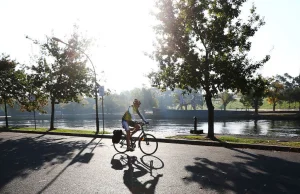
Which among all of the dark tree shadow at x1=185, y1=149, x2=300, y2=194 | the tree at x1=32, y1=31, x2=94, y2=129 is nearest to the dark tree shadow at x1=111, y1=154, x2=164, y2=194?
the dark tree shadow at x1=185, y1=149, x2=300, y2=194

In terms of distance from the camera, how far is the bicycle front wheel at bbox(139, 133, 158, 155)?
9523 mm

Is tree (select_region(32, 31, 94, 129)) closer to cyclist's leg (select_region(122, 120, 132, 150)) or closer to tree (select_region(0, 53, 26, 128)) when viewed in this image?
tree (select_region(0, 53, 26, 128))

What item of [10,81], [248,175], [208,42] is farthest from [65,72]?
[248,175]

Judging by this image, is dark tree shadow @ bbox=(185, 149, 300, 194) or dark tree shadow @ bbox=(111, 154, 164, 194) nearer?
dark tree shadow @ bbox=(185, 149, 300, 194)

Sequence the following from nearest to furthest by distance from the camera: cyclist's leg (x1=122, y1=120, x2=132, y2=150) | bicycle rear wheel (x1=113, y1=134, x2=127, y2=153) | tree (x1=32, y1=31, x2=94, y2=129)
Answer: cyclist's leg (x1=122, y1=120, x2=132, y2=150) → bicycle rear wheel (x1=113, y1=134, x2=127, y2=153) → tree (x1=32, y1=31, x2=94, y2=129)

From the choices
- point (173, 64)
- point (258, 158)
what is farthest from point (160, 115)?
point (258, 158)

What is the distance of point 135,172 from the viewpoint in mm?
6805

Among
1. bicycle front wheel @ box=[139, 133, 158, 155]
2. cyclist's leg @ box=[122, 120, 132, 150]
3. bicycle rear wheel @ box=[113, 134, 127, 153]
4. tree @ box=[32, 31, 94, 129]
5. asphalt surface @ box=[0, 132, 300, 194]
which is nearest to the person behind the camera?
asphalt surface @ box=[0, 132, 300, 194]

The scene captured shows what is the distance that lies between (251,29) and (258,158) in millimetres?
7368

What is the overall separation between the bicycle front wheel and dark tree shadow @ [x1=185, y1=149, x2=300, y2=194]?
1.80 metres

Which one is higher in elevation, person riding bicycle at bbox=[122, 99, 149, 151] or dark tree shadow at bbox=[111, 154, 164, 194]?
person riding bicycle at bbox=[122, 99, 149, 151]

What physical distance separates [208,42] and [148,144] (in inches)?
276

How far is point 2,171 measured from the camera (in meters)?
7.18

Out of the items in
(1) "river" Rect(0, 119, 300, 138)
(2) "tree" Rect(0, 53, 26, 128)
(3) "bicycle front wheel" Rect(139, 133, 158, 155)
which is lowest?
(1) "river" Rect(0, 119, 300, 138)
